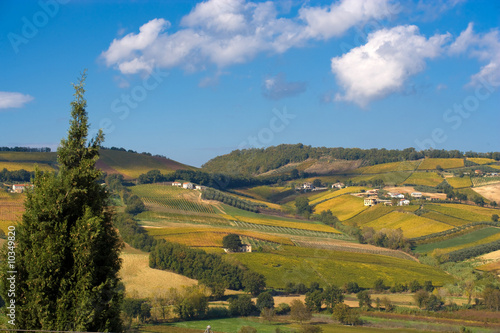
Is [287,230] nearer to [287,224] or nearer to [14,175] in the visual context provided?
[287,224]

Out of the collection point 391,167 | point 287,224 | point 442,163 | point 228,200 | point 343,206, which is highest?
point 442,163

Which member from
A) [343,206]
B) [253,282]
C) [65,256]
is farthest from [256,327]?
[343,206]

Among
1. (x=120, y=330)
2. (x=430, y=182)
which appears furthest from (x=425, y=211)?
(x=120, y=330)

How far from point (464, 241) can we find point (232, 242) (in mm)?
35979

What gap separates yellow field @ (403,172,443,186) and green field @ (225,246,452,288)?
5478cm

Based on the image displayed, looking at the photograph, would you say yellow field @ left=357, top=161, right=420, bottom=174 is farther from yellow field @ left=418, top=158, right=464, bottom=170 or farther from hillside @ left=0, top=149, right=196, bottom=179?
hillside @ left=0, top=149, right=196, bottom=179

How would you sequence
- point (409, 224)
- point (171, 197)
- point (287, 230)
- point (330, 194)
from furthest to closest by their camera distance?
point (330, 194) < point (171, 197) < point (287, 230) < point (409, 224)

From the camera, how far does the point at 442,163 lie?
428 ft

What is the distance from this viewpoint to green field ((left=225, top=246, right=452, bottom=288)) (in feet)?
177

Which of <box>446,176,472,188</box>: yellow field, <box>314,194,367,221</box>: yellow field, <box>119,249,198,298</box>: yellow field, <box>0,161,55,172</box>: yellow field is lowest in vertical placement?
<box>119,249,198,298</box>: yellow field

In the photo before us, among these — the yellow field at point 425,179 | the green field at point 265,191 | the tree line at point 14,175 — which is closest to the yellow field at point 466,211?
the yellow field at point 425,179

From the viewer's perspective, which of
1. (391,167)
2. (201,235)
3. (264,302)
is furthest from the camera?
(391,167)

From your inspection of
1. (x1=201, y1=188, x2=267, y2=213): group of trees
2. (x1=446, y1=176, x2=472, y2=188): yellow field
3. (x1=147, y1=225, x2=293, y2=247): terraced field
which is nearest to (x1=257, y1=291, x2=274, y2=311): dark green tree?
(x1=147, y1=225, x2=293, y2=247): terraced field

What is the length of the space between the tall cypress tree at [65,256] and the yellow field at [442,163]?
130 meters
